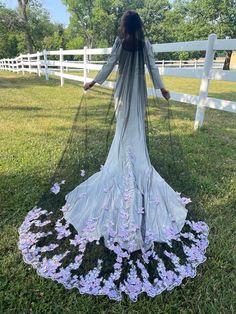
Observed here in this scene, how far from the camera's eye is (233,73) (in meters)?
4.67

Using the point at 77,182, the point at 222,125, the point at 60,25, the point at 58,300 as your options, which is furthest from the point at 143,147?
the point at 60,25

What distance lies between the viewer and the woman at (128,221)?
2123 millimetres

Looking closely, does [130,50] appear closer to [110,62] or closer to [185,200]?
[110,62]

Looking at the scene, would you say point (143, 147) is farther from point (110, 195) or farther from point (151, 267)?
point (151, 267)

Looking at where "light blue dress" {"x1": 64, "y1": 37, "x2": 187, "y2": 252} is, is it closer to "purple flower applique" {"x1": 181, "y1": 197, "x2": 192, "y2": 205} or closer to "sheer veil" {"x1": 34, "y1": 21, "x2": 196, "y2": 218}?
"sheer veil" {"x1": 34, "y1": 21, "x2": 196, "y2": 218}

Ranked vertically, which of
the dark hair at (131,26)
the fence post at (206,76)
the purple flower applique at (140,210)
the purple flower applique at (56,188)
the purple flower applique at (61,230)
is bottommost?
the purple flower applique at (61,230)

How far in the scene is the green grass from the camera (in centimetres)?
197

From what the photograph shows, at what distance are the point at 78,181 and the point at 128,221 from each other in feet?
3.81

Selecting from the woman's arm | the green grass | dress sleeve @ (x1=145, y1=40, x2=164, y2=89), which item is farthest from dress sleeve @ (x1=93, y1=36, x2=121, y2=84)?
the green grass

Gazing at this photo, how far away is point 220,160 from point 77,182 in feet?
6.98

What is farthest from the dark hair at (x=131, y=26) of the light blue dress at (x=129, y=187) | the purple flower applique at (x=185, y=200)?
the purple flower applique at (x=185, y=200)

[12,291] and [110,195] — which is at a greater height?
[110,195]

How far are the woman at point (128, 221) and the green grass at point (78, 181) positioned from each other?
0.08m

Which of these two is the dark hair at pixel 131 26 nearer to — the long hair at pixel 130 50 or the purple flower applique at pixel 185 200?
the long hair at pixel 130 50
